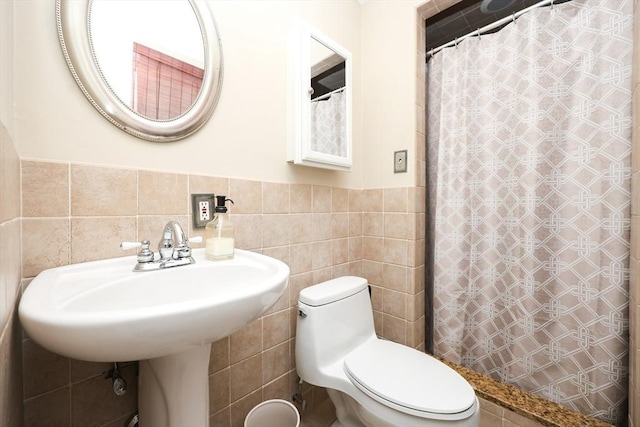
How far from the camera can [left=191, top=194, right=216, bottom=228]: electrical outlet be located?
874 mm

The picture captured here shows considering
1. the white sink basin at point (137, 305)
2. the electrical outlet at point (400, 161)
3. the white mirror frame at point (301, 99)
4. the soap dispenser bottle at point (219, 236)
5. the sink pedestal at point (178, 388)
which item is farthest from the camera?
the electrical outlet at point (400, 161)

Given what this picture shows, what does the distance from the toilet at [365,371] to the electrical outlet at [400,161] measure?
596 mm

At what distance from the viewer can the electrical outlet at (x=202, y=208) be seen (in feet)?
2.87

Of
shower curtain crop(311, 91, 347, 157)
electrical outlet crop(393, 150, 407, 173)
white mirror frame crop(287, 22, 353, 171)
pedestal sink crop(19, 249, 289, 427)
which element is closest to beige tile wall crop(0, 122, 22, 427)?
pedestal sink crop(19, 249, 289, 427)

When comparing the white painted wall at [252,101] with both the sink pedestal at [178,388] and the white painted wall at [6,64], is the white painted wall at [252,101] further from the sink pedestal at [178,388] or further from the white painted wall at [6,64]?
the sink pedestal at [178,388]

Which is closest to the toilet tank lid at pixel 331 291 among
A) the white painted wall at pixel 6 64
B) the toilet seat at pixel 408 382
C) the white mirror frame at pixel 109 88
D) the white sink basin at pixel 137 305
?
the toilet seat at pixel 408 382

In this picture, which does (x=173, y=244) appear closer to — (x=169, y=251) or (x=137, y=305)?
(x=169, y=251)

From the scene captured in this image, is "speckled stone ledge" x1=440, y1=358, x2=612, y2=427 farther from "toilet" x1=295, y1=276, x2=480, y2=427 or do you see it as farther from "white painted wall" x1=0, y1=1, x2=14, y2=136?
"white painted wall" x1=0, y1=1, x2=14, y2=136

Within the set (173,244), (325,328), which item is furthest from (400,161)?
(173,244)

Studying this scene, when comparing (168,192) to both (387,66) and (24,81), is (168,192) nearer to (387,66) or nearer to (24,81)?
(24,81)

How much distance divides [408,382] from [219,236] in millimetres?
795

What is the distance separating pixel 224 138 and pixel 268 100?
0.27 m

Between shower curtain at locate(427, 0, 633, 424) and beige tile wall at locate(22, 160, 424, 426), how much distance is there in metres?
0.22

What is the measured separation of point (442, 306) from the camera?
1380 mm
